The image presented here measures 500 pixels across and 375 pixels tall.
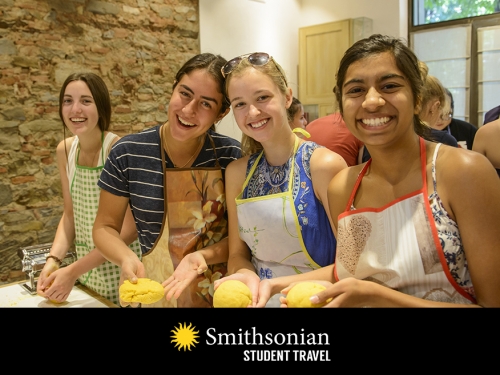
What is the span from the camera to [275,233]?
0.87 meters

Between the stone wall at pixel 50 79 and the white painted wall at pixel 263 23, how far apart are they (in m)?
0.28

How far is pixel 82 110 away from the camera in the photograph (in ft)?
3.62

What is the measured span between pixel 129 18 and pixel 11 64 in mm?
598

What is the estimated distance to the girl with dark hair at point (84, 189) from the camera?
3.62 feet

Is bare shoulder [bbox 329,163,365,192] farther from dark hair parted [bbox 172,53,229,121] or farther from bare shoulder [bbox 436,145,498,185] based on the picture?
dark hair parted [bbox 172,53,229,121]

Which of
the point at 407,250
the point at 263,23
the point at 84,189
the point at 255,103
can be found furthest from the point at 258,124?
the point at 263,23

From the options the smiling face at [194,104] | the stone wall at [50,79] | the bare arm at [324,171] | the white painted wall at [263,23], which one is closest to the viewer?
the bare arm at [324,171]

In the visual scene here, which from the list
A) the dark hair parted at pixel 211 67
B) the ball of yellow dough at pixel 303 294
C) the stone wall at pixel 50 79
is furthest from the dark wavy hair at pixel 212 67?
the stone wall at pixel 50 79

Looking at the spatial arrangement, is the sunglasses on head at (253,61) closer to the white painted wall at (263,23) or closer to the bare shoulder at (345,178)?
the bare shoulder at (345,178)

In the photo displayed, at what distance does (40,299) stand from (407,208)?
865mm

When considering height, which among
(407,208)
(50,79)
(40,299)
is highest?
(50,79)

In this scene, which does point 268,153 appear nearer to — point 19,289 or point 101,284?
point 101,284

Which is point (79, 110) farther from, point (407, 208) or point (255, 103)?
point (407, 208)
